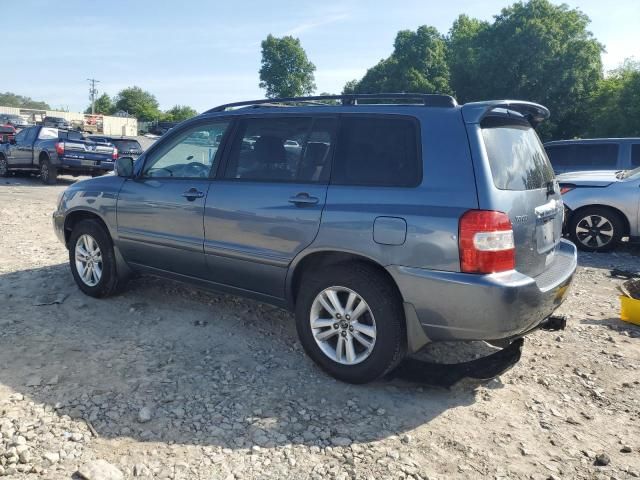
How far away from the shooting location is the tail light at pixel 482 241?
2943 mm

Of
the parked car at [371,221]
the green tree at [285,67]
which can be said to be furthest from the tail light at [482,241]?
the green tree at [285,67]

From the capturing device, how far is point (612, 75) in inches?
1441

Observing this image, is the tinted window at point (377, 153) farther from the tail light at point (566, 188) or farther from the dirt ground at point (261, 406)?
the tail light at point (566, 188)

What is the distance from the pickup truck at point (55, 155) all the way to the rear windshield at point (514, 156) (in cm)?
1390

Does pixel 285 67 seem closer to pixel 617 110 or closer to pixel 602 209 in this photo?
pixel 617 110

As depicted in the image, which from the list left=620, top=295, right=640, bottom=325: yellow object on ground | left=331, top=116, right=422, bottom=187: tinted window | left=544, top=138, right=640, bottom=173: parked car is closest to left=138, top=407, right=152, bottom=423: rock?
left=331, top=116, right=422, bottom=187: tinted window

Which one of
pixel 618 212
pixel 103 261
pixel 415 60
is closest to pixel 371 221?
pixel 103 261

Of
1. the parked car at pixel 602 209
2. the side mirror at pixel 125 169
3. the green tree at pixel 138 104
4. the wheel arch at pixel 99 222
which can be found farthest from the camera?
the green tree at pixel 138 104

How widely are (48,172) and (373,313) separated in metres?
Result: 14.5

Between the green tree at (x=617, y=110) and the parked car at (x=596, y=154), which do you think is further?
the green tree at (x=617, y=110)

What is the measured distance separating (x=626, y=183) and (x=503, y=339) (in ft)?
19.3

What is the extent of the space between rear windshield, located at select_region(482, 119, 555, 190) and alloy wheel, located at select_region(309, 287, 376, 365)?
1.15 m

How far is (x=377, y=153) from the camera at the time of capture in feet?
11.2

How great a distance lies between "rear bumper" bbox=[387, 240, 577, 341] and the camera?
2.95 m
